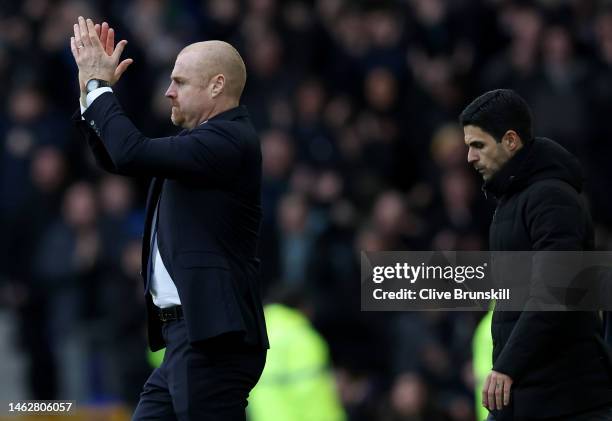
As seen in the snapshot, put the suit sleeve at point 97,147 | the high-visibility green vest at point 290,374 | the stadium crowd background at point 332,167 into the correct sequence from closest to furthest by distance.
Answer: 1. the suit sleeve at point 97,147
2. the high-visibility green vest at point 290,374
3. the stadium crowd background at point 332,167

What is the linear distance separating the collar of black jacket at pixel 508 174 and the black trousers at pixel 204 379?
3.65ft

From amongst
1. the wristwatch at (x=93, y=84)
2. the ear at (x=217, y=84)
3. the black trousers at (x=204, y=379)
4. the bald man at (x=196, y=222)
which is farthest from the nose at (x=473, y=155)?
the wristwatch at (x=93, y=84)

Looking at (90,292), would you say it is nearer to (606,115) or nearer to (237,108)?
(606,115)

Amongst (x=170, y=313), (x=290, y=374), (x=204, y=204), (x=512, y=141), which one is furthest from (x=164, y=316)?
(x=290, y=374)

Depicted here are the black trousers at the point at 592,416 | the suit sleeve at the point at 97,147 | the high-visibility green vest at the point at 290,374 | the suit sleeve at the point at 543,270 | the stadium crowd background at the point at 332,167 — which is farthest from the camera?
the stadium crowd background at the point at 332,167

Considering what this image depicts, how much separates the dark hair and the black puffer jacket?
0.26ft

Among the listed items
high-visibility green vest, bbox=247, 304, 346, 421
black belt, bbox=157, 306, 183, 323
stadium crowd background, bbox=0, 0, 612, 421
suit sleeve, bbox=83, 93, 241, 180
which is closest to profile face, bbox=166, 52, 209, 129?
suit sleeve, bbox=83, 93, 241, 180

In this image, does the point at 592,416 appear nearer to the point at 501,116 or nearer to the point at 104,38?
the point at 501,116

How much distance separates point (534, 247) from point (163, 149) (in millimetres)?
1429

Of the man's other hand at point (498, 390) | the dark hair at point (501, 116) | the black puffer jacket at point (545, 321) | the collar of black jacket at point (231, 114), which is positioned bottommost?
the man's other hand at point (498, 390)

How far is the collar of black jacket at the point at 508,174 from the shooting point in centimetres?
530

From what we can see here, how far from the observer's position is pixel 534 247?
511cm

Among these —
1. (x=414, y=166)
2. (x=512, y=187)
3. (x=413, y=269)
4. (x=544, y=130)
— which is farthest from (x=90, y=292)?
(x=512, y=187)

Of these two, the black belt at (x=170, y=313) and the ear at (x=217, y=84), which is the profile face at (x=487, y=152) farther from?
the black belt at (x=170, y=313)
